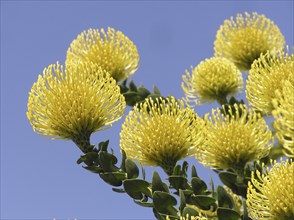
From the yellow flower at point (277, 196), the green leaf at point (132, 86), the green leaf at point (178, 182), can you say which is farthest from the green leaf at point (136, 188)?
the green leaf at point (132, 86)

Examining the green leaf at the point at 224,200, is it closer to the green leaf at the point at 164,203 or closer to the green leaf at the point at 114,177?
the green leaf at the point at 164,203

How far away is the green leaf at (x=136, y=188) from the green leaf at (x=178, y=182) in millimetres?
165

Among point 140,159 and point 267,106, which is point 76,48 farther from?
point 267,106

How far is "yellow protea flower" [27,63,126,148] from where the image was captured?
13.0ft

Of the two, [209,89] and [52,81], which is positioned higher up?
[209,89]

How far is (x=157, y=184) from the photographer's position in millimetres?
3818

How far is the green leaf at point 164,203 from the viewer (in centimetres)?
374

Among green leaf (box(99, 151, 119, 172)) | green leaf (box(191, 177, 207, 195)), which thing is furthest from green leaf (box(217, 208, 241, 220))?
green leaf (box(99, 151, 119, 172))

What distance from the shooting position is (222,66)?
17.1ft

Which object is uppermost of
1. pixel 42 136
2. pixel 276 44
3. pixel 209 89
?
pixel 276 44

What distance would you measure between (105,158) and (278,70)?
4.23 feet

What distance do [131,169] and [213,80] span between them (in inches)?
63.3

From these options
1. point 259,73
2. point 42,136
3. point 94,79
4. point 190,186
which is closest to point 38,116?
point 42,136

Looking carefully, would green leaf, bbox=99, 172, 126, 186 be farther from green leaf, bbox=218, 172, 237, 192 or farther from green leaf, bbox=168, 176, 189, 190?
green leaf, bbox=218, 172, 237, 192
